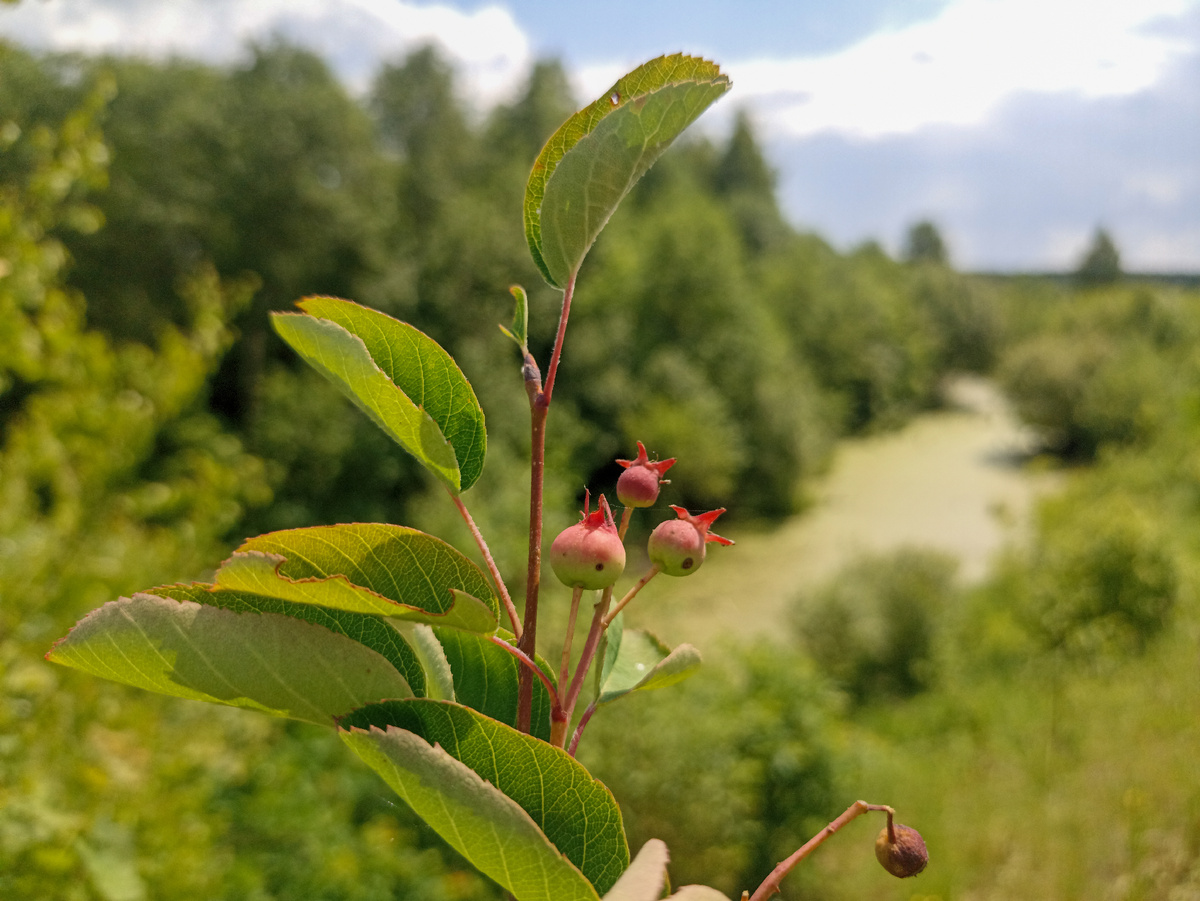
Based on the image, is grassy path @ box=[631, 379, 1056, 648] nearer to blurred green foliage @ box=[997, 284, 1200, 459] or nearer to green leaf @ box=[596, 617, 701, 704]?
blurred green foliage @ box=[997, 284, 1200, 459]

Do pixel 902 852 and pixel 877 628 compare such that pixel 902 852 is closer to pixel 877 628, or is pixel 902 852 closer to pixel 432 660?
pixel 432 660

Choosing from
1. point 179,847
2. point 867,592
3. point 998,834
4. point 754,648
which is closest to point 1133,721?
point 998,834

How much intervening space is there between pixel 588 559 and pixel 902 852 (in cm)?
22

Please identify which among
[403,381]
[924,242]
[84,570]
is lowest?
[84,570]

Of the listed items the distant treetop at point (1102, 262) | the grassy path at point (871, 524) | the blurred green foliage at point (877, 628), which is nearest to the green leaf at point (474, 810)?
the grassy path at point (871, 524)

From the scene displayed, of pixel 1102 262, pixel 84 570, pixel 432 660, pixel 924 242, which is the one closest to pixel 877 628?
pixel 84 570

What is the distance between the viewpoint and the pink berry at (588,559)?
0.32m

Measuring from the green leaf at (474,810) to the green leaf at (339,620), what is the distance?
6cm

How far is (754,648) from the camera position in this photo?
5.46m

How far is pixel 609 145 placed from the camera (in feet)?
1.10

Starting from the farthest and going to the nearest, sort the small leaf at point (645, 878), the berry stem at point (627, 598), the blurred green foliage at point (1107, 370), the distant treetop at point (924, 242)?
1. the distant treetop at point (924, 242)
2. the blurred green foliage at point (1107, 370)
3. the berry stem at point (627, 598)
4. the small leaf at point (645, 878)

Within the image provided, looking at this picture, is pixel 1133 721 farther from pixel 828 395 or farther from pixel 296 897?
pixel 828 395

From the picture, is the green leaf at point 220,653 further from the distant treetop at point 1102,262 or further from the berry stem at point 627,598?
the distant treetop at point 1102,262

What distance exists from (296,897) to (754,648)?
3.44 metres
